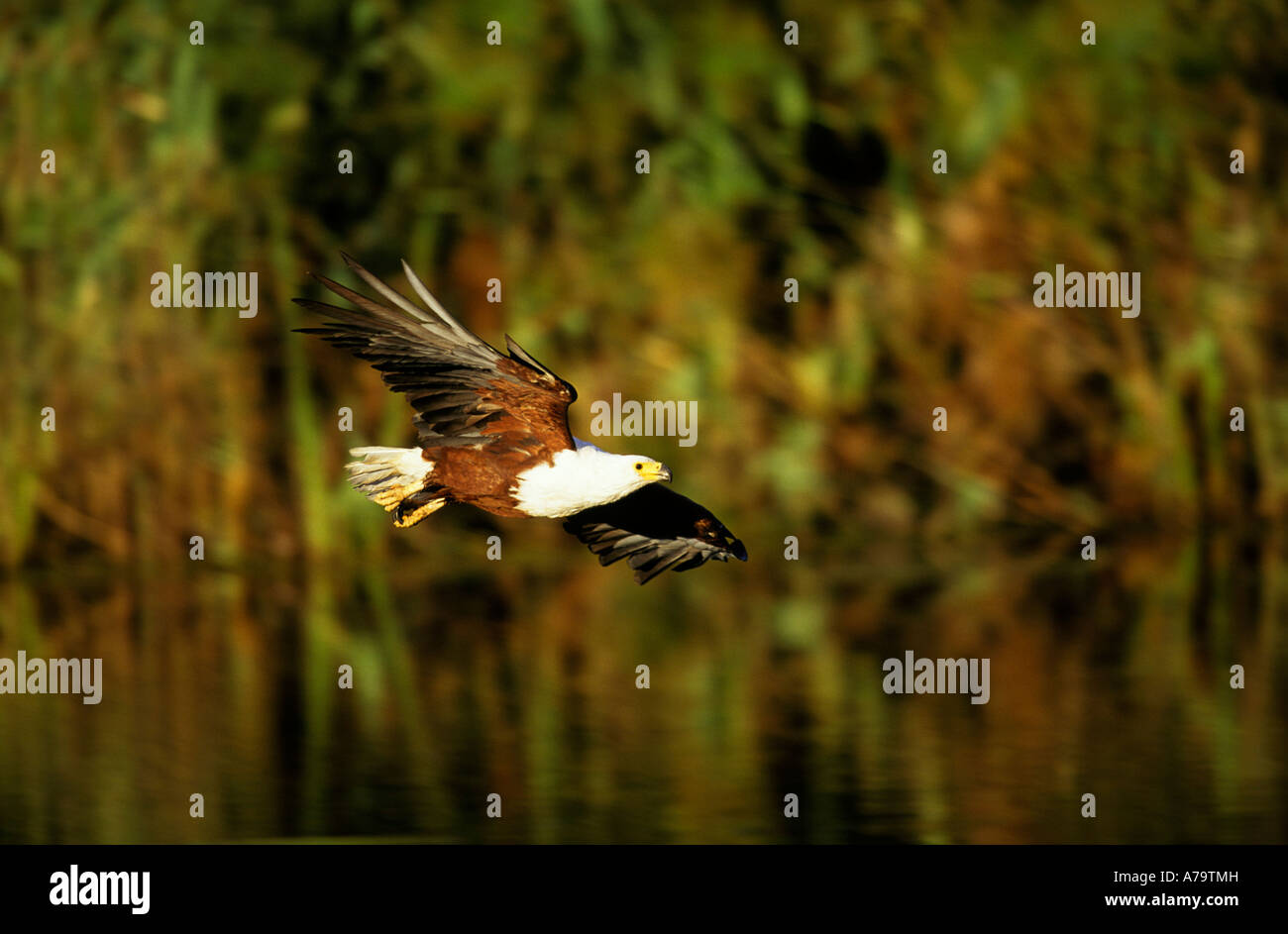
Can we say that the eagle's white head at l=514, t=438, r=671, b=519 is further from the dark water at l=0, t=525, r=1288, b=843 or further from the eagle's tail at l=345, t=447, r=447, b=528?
the dark water at l=0, t=525, r=1288, b=843

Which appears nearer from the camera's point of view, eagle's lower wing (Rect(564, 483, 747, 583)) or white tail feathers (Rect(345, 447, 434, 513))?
white tail feathers (Rect(345, 447, 434, 513))

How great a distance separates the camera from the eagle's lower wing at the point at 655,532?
8.11 m

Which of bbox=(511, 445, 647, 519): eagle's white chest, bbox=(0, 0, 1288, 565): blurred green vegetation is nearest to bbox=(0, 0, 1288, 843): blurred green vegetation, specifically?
bbox=(0, 0, 1288, 565): blurred green vegetation

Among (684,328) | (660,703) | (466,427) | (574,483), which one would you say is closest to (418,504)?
(466,427)

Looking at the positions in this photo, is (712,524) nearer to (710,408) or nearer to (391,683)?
(391,683)

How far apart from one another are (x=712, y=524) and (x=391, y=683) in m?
6.14

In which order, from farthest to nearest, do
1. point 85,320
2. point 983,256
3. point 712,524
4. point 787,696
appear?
1. point 983,256
2. point 85,320
3. point 787,696
4. point 712,524

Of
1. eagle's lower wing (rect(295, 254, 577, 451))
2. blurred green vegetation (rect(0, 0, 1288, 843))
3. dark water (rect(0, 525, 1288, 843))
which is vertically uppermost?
blurred green vegetation (rect(0, 0, 1288, 843))

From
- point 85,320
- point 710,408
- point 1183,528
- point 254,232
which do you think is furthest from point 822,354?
point 85,320

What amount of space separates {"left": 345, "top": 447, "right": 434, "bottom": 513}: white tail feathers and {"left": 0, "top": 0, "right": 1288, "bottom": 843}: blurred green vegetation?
5875 mm

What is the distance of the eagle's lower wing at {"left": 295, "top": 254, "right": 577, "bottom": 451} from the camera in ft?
24.3

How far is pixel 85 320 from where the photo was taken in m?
15.1

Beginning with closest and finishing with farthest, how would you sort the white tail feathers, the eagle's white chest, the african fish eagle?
the eagle's white chest → the african fish eagle → the white tail feathers

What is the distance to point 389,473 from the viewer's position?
762 centimetres
